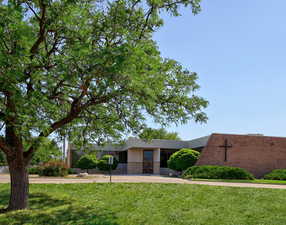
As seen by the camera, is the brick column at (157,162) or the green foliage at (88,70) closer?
the green foliage at (88,70)

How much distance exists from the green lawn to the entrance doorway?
876 inches

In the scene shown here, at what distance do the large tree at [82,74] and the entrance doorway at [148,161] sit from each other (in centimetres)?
2673

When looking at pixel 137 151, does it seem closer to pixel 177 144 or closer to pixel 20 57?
pixel 177 144

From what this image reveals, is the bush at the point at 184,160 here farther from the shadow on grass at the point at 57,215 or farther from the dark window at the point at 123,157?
the shadow on grass at the point at 57,215

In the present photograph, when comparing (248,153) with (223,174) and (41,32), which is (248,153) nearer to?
(223,174)

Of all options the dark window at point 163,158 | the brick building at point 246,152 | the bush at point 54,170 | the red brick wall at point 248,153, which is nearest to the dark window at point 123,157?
the dark window at point 163,158

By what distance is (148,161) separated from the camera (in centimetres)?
3934

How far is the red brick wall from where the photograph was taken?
3033 centimetres

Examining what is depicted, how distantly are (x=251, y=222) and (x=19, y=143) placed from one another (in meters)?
7.58

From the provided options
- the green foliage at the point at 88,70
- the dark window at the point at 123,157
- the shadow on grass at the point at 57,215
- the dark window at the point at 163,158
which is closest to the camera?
the green foliage at the point at 88,70

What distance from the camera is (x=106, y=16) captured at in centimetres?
988

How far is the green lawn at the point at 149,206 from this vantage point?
33.7 feet

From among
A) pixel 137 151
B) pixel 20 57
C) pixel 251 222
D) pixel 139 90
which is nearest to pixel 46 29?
pixel 20 57

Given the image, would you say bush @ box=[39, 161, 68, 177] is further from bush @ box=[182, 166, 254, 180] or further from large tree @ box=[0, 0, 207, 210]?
large tree @ box=[0, 0, 207, 210]
